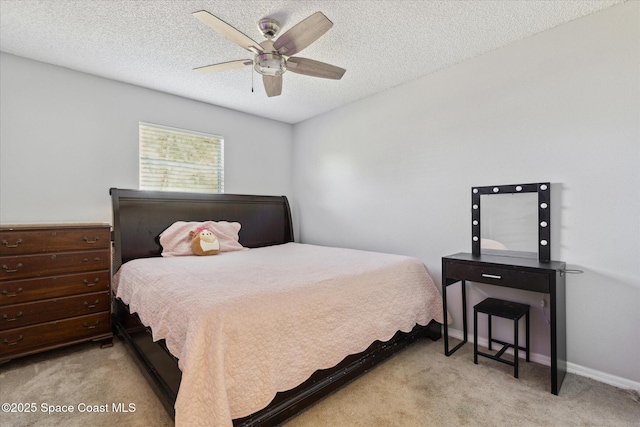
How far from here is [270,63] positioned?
2.00 metres

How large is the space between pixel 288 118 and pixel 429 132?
2150 mm

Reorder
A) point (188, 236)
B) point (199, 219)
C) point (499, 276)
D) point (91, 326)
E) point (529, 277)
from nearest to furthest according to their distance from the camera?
point (529, 277), point (499, 276), point (91, 326), point (188, 236), point (199, 219)

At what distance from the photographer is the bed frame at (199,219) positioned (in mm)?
1634

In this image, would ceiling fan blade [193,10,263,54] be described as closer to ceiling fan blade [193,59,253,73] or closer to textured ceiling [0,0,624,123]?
ceiling fan blade [193,59,253,73]

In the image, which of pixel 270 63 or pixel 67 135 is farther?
pixel 67 135

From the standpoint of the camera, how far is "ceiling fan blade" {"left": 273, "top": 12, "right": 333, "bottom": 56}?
5.49 feet

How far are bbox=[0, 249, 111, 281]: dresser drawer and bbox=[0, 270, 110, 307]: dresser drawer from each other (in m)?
0.04

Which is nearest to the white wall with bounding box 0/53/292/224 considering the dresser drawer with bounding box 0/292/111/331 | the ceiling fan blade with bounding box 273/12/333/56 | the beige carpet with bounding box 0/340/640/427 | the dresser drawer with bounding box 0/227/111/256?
the dresser drawer with bounding box 0/227/111/256

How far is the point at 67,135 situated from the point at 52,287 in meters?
1.42

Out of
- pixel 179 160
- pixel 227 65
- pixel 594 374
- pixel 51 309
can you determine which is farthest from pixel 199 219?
pixel 594 374

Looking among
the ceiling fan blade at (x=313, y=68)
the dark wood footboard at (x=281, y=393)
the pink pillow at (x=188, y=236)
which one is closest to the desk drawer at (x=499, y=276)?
the dark wood footboard at (x=281, y=393)

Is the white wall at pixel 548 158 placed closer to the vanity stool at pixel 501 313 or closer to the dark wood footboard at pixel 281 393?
the vanity stool at pixel 501 313

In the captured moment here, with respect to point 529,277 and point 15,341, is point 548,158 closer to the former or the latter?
point 529,277

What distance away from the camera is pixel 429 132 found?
116 inches
